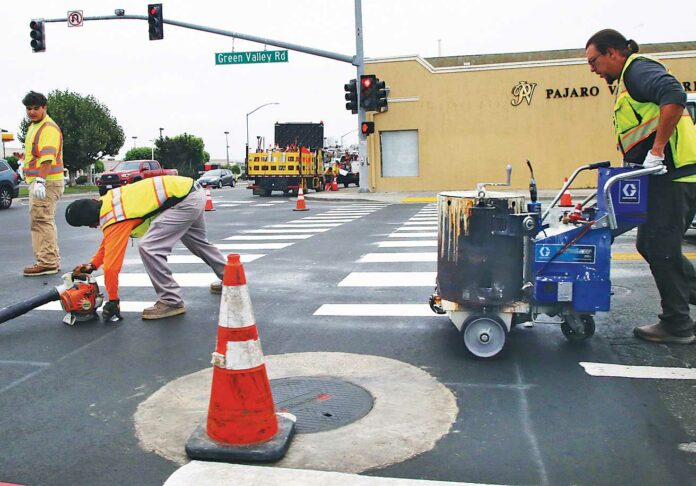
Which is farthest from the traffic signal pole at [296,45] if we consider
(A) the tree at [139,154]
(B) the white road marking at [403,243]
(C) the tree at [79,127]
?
(A) the tree at [139,154]

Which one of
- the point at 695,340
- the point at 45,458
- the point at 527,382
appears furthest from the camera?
the point at 695,340

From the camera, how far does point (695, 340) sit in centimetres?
499

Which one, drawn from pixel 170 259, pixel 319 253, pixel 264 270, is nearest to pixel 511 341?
pixel 264 270

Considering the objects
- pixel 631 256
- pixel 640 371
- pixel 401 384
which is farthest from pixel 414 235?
pixel 401 384

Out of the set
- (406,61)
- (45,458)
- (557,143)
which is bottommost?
(45,458)

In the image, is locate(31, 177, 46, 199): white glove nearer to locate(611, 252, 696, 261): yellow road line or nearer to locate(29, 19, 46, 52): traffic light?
locate(611, 252, 696, 261): yellow road line

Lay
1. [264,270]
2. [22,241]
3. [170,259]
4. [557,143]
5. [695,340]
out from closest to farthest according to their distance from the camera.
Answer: [695,340], [264,270], [170,259], [22,241], [557,143]

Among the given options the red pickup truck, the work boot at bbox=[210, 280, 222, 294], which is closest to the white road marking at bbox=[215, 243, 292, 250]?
the work boot at bbox=[210, 280, 222, 294]

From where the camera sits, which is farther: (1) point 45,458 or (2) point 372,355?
(2) point 372,355

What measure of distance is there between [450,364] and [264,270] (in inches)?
178

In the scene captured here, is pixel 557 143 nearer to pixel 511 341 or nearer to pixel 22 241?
pixel 22 241

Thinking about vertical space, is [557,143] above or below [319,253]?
above

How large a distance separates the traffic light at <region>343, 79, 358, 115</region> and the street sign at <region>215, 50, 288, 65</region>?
2718 millimetres

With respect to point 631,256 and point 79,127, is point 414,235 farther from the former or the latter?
point 79,127
